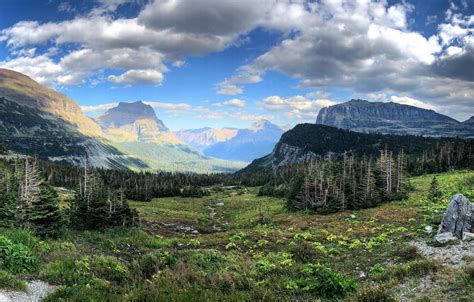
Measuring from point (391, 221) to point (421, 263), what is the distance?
2446 centimetres

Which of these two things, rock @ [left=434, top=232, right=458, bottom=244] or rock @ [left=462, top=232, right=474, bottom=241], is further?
rock @ [left=434, top=232, right=458, bottom=244]

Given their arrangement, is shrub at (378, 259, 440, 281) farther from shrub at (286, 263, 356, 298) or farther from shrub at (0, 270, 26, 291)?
shrub at (0, 270, 26, 291)

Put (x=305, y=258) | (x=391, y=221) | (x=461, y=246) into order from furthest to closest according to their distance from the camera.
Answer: (x=391, y=221), (x=305, y=258), (x=461, y=246)

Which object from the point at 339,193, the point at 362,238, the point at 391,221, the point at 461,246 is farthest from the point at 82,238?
the point at 339,193

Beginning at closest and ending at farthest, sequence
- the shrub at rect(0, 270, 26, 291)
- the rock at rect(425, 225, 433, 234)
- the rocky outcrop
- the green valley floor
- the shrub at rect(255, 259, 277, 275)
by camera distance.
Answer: the shrub at rect(0, 270, 26, 291) < the green valley floor < the shrub at rect(255, 259, 277, 275) < the rocky outcrop < the rock at rect(425, 225, 433, 234)

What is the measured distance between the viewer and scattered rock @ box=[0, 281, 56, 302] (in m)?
12.3

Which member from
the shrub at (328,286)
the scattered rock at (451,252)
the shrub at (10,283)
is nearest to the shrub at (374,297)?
the shrub at (328,286)

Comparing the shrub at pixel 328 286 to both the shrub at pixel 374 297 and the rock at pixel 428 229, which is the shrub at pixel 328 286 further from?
the rock at pixel 428 229

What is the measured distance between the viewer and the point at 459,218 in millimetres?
26266

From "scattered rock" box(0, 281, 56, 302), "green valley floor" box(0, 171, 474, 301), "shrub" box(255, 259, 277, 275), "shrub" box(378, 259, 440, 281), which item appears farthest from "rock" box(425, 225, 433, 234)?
"scattered rock" box(0, 281, 56, 302)

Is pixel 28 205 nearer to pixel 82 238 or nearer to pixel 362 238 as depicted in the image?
pixel 82 238

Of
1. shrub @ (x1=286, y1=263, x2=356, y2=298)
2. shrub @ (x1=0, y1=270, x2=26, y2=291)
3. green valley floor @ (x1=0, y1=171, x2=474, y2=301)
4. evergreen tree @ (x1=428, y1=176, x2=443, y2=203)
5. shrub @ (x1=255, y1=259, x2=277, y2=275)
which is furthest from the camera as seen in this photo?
evergreen tree @ (x1=428, y1=176, x2=443, y2=203)

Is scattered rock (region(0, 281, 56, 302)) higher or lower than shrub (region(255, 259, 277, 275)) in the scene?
higher

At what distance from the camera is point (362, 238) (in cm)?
3161
